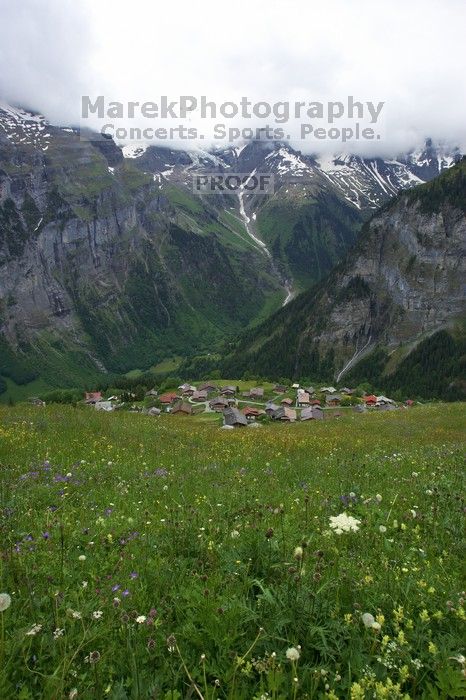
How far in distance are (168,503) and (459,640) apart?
17.9 feet

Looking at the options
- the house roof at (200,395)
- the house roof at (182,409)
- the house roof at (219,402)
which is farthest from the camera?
the house roof at (200,395)

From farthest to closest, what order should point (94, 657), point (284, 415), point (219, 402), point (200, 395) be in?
point (200, 395), point (219, 402), point (284, 415), point (94, 657)

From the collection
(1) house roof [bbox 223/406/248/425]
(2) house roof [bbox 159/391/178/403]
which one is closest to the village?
(2) house roof [bbox 159/391/178/403]

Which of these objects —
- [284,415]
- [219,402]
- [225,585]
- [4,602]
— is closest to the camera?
[4,602]

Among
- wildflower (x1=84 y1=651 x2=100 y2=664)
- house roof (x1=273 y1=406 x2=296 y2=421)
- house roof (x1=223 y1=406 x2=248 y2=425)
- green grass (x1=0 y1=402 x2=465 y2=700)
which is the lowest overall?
house roof (x1=273 y1=406 x2=296 y2=421)

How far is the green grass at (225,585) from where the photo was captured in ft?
11.1

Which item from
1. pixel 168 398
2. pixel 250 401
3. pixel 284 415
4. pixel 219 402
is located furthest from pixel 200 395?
pixel 284 415

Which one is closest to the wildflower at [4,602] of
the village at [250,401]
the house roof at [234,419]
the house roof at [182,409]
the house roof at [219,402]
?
the house roof at [234,419]

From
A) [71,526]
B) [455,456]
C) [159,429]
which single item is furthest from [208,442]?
[71,526]

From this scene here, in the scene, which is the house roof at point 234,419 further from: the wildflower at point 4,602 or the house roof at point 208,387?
the wildflower at point 4,602

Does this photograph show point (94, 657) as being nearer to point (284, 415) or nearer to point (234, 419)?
point (234, 419)

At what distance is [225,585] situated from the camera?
4727 millimetres

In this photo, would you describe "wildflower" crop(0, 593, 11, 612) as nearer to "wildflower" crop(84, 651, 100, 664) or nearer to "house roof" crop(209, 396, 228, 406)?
"wildflower" crop(84, 651, 100, 664)

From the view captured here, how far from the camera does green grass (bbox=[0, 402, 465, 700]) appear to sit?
3.38 m
